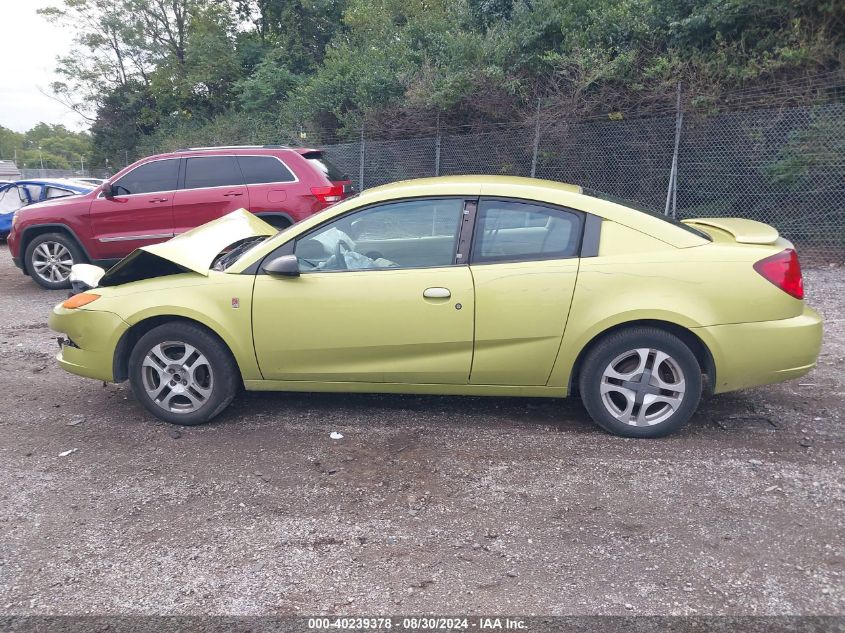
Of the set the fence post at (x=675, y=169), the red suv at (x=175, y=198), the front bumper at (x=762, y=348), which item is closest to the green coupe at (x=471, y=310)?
the front bumper at (x=762, y=348)

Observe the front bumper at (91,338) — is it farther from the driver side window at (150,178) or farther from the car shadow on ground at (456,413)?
the driver side window at (150,178)

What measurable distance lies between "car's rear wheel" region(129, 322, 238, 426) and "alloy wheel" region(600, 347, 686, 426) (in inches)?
97.2

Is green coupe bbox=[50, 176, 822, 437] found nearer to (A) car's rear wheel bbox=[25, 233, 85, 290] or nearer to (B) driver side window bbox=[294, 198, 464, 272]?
(B) driver side window bbox=[294, 198, 464, 272]

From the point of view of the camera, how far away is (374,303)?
161 inches

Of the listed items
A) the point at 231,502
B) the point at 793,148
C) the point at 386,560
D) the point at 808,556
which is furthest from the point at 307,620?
the point at 793,148

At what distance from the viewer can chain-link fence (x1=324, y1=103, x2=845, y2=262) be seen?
366 inches

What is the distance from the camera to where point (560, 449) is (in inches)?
155

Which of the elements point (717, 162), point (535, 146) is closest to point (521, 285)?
point (717, 162)

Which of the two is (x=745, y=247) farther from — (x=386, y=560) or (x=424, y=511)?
(x=386, y=560)

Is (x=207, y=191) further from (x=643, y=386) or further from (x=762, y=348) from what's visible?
(x=762, y=348)

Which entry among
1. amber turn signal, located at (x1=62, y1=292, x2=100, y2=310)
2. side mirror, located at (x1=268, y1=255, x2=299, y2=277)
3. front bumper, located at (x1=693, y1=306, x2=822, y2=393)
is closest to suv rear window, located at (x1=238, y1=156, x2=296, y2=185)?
amber turn signal, located at (x1=62, y1=292, x2=100, y2=310)

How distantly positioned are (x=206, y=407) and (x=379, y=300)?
4.62 feet

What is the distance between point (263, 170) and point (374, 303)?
5322mm

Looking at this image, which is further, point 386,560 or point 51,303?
point 51,303
